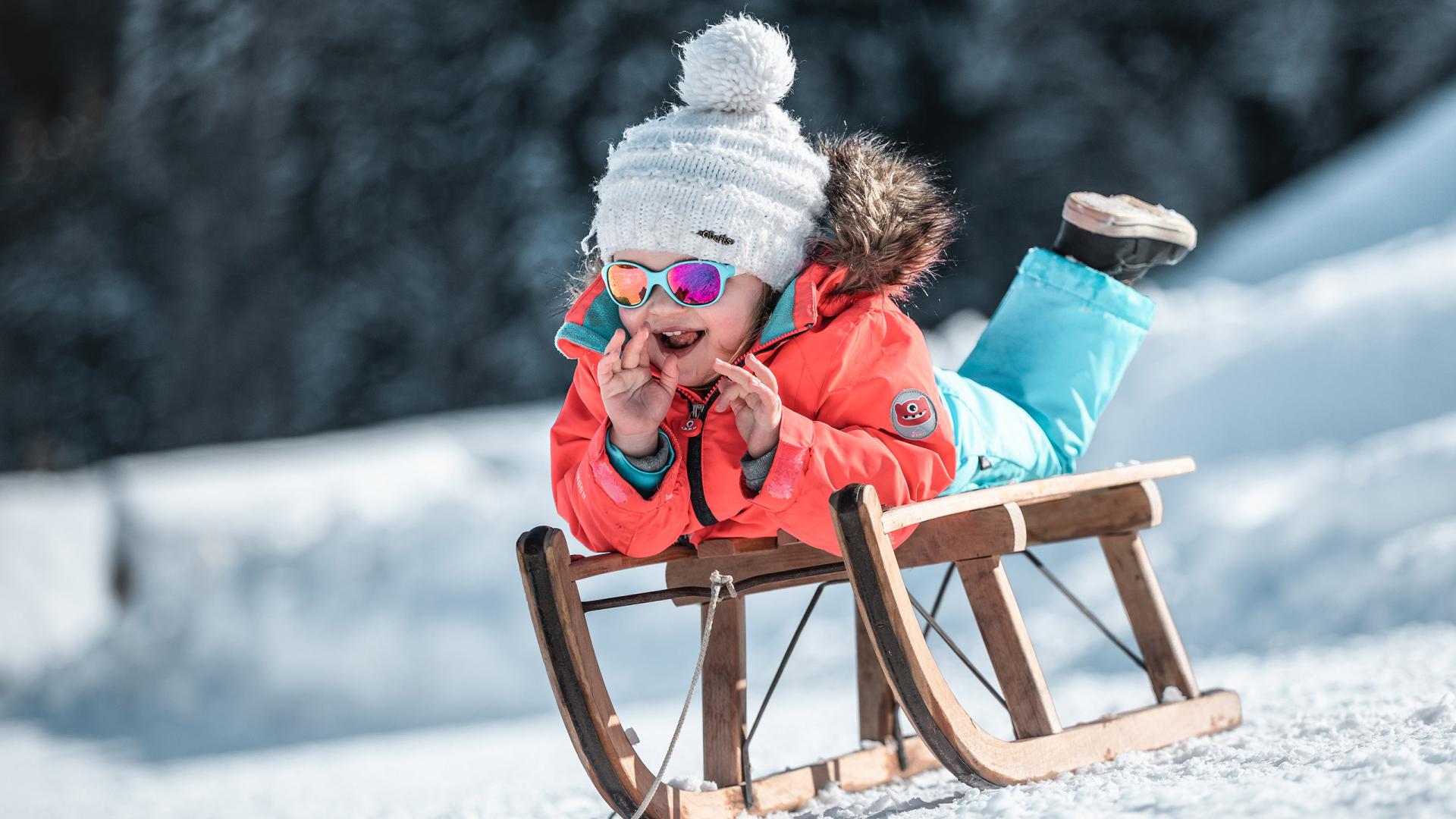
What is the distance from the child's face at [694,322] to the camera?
1355mm

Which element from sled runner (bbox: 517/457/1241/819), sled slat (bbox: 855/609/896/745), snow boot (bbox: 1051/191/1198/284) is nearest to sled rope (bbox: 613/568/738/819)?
sled runner (bbox: 517/457/1241/819)

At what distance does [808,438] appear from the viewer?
4.06 ft

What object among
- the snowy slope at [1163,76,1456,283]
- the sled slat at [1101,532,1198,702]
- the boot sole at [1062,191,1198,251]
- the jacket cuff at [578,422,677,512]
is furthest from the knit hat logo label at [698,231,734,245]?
the snowy slope at [1163,76,1456,283]

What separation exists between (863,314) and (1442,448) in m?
2.08

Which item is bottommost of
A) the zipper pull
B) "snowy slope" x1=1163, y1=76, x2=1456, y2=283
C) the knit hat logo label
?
the zipper pull

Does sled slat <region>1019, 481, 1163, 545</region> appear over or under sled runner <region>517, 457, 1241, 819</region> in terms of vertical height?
over

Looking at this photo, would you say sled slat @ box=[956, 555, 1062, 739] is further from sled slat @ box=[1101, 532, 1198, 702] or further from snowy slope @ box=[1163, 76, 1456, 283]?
snowy slope @ box=[1163, 76, 1456, 283]

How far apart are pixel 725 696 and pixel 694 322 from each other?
1.61 ft

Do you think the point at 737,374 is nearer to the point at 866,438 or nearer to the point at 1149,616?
the point at 866,438

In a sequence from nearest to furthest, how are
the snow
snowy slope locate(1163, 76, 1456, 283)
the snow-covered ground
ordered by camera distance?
the snow → the snow-covered ground → snowy slope locate(1163, 76, 1456, 283)

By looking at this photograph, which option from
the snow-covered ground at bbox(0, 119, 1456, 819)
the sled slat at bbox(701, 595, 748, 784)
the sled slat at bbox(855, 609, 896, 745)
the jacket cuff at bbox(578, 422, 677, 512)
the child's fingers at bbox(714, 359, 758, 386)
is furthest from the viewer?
the snow-covered ground at bbox(0, 119, 1456, 819)

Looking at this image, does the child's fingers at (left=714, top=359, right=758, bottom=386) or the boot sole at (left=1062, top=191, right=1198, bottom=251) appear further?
the boot sole at (left=1062, top=191, right=1198, bottom=251)

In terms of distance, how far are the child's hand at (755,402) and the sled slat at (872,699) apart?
620 millimetres

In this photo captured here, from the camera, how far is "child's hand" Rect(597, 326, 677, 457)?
4.14 feet
